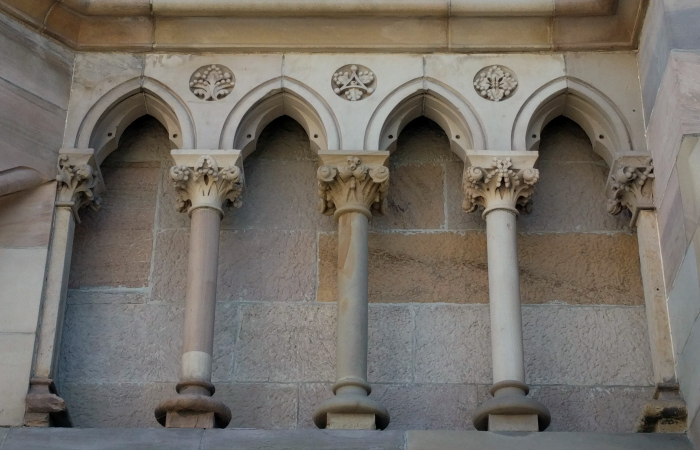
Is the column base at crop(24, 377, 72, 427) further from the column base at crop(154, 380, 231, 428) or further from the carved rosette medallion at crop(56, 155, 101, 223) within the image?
the carved rosette medallion at crop(56, 155, 101, 223)

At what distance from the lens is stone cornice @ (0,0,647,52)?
9.03 metres

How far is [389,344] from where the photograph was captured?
8.55 m

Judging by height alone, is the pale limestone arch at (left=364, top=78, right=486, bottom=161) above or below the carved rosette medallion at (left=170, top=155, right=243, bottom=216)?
above

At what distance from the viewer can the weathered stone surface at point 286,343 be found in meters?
8.48

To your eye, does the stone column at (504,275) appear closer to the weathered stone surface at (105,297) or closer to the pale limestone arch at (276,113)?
the pale limestone arch at (276,113)

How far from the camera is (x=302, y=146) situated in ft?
30.2

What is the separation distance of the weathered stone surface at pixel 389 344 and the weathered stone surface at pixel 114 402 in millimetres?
1087

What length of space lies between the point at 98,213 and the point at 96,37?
1.04m

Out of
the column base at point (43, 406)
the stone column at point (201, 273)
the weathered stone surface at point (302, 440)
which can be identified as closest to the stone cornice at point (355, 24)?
the stone column at point (201, 273)

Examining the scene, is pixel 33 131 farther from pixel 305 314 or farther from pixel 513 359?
pixel 513 359

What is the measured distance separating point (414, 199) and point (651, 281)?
1.43m

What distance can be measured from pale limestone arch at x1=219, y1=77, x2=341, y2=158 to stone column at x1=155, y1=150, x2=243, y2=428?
0.21 metres

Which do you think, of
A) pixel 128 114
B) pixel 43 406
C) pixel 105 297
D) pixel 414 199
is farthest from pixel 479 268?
pixel 43 406

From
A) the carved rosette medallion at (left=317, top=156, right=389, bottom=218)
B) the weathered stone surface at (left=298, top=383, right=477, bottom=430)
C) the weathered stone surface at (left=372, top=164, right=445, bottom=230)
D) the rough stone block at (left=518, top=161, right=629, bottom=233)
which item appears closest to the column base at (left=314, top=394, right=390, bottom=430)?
the weathered stone surface at (left=298, top=383, right=477, bottom=430)
